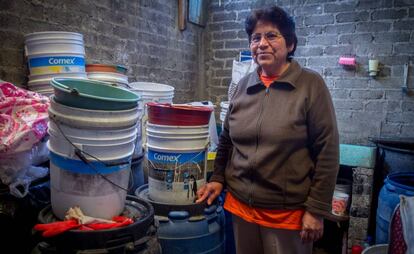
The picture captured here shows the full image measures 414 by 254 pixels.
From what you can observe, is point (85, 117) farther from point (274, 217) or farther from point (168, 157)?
point (274, 217)

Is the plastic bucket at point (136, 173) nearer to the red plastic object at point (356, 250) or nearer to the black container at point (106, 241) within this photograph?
the black container at point (106, 241)

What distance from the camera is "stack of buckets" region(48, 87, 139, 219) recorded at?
1228 millimetres

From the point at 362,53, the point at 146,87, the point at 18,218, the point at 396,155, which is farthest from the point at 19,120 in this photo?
the point at 362,53

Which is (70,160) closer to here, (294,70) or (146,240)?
(146,240)

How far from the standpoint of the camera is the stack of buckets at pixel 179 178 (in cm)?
161

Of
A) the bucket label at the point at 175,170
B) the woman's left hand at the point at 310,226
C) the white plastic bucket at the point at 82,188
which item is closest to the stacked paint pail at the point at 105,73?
the bucket label at the point at 175,170

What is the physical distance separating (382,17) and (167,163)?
249 centimetres

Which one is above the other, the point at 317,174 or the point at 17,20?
the point at 17,20

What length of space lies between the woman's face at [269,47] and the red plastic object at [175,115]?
0.42 metres

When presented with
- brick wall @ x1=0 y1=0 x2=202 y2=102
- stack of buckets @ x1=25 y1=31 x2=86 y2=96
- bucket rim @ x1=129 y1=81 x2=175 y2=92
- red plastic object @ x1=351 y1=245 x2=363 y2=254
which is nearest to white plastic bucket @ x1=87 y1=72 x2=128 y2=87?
stack of buckets @ x1=25 y1=31 x2=86 y2=96

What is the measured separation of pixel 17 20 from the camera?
2.07 meters

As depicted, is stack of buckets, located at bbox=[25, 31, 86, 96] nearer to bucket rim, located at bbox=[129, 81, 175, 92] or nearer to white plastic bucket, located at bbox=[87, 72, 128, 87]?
white plastic bucket, located at bbox=[87, 72, 128, 87]

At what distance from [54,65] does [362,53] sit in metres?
2.60

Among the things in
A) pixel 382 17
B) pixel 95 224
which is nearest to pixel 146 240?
pixel 95 224
